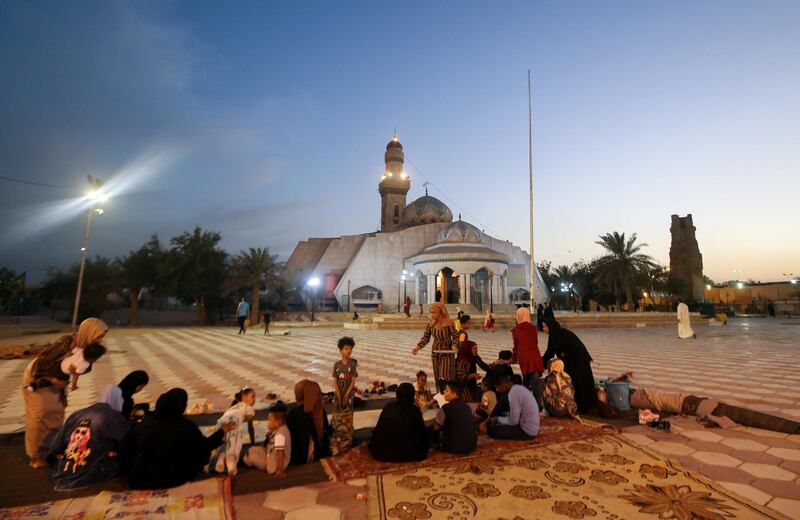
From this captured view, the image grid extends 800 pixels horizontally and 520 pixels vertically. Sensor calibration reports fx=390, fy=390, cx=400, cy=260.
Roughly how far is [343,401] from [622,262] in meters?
36.9

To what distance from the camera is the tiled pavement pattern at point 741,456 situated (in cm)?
312

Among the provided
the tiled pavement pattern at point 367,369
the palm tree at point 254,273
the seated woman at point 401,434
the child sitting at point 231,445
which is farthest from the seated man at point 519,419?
the palm tree at point 254,273

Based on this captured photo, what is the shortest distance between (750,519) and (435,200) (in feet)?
153

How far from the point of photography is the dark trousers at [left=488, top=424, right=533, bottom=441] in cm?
438

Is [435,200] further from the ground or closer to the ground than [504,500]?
further from the ground

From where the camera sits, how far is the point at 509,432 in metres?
4.40

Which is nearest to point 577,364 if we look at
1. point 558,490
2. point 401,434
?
point 558,490

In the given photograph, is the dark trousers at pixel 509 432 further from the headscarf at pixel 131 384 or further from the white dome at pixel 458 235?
the white dome at pixel 458 235

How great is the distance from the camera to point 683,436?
4465mm

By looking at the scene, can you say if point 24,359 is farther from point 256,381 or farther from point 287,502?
point 287,502

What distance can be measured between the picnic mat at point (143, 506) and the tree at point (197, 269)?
2908cm

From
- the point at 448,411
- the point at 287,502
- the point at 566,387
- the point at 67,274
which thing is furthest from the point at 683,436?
the point at 67,274

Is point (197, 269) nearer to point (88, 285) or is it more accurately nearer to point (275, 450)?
point (88, 285)

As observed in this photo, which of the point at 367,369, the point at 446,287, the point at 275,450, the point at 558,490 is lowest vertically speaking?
the point at 367,369
